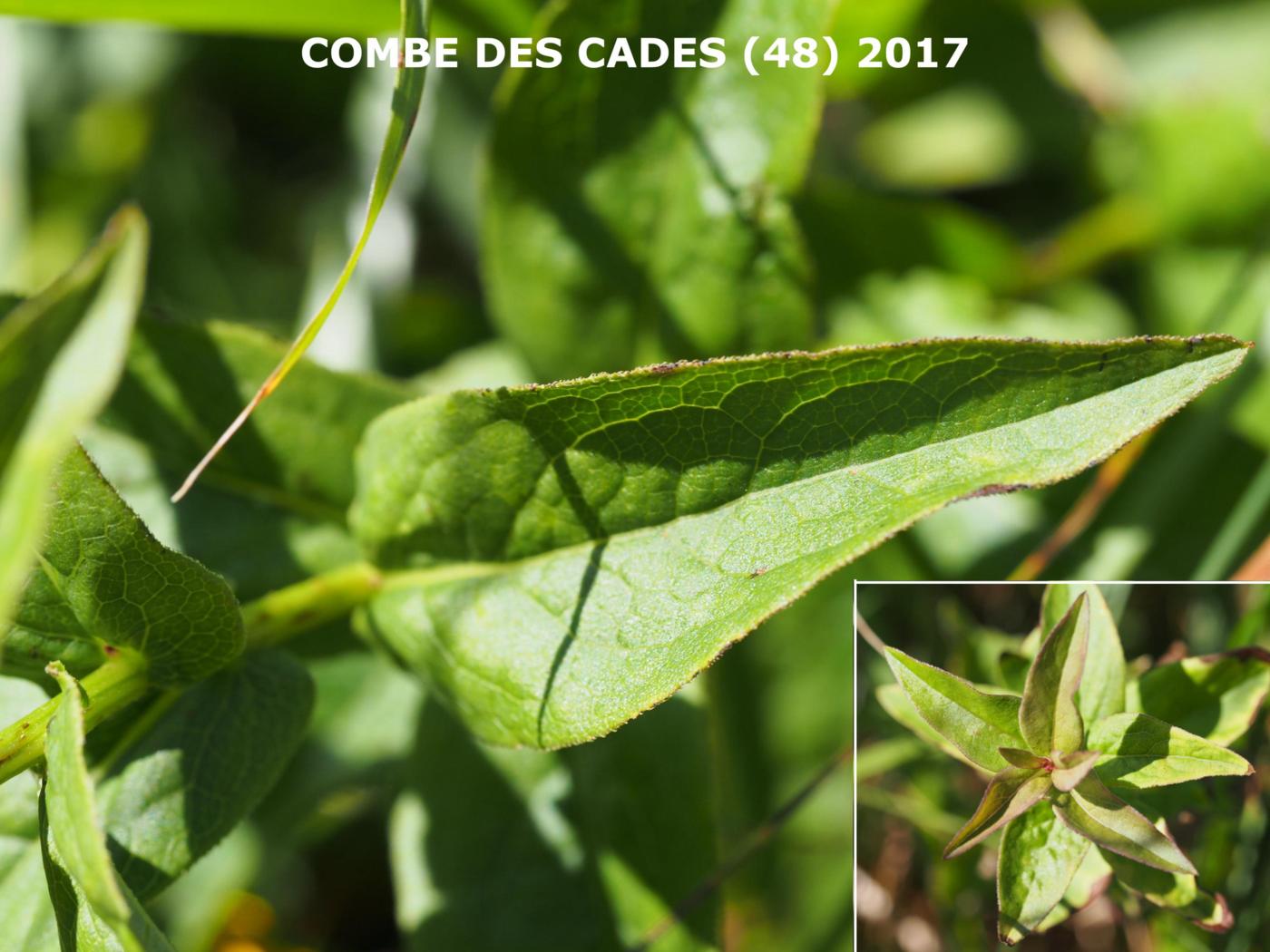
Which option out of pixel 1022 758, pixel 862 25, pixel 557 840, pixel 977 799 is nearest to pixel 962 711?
pixel 1022 758

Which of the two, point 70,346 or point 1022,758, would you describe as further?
point 1022,758

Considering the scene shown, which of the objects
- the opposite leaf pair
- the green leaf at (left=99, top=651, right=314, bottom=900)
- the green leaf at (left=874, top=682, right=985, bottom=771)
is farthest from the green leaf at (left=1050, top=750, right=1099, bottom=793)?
the green leaf at (left=99, top=651, right=314, bottom=900)

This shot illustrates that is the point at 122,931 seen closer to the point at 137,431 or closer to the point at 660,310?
the point at 137,431

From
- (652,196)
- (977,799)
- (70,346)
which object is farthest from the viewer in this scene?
(652,196)

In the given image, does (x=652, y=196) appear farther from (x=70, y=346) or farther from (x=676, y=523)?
(x=70, y=346)

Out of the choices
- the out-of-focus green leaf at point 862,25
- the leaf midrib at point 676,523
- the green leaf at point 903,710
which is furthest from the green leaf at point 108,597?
the out-of-focus green leaf at point 862,25

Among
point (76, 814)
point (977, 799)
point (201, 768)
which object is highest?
point (76, 814)
